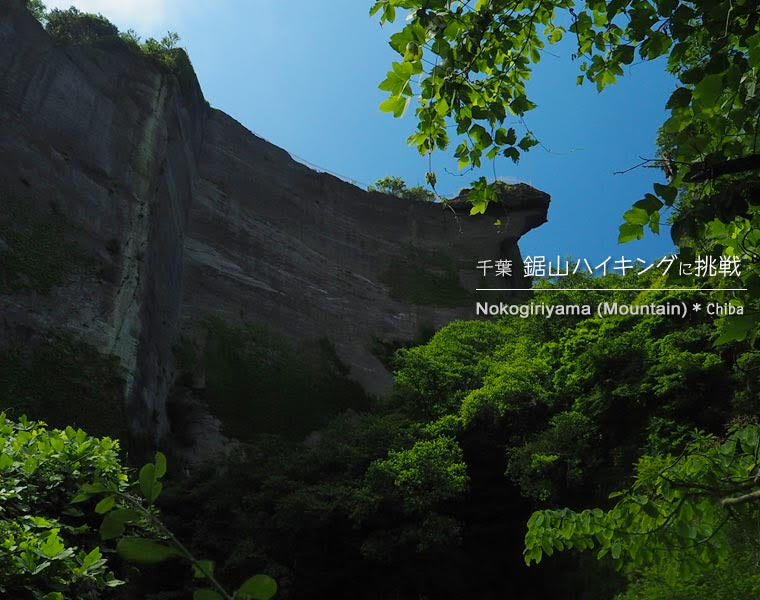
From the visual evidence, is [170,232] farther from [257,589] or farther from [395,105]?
[257,589]

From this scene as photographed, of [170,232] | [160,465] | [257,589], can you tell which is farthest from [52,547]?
[170,232]

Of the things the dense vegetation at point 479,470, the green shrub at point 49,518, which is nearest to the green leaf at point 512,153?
the green shrub at point 49,518

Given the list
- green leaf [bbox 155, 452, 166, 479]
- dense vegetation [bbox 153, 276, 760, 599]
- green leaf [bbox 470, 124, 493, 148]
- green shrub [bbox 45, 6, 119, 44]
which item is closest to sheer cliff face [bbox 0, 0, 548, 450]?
green shrub [bbox 45, 6, 119, 44]

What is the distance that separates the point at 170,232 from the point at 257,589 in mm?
20292

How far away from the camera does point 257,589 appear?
104cm

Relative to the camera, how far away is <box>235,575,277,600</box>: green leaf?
1029mm

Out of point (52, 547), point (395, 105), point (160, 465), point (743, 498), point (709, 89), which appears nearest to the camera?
point (160, 465)

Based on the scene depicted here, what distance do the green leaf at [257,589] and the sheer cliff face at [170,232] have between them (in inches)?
567

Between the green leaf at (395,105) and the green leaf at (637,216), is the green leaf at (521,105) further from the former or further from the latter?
the green leaf at (637,216)

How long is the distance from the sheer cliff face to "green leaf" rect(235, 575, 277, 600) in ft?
47.2

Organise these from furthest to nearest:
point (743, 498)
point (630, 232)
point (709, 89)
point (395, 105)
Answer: point (395, 105) → point (743, 498) → point (630, 232) → point (709, 89)

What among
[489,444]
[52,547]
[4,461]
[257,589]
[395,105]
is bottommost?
[52,547]

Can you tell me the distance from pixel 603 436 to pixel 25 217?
13687 mm

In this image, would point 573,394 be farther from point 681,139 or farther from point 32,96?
point 32,96
